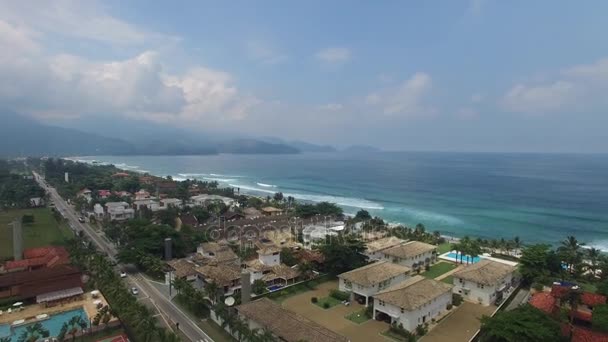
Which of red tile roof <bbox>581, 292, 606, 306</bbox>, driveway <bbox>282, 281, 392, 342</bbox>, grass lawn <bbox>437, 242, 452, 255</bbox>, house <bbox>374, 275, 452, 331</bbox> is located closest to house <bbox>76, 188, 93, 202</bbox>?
driveway <bbox>282, 281, 392, 342</bbox>

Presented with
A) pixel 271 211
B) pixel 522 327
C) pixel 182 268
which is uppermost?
pixel 522 327

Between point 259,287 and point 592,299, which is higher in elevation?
point 592,299

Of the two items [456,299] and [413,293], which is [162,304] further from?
[456,299]

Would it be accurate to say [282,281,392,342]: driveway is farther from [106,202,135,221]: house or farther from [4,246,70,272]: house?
[106,202,135,221]: house

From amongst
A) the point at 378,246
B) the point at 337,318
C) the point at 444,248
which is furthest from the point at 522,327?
the point at 444,248

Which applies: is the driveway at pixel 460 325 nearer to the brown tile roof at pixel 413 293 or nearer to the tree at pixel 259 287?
the brown tile roof at pixel 413 293

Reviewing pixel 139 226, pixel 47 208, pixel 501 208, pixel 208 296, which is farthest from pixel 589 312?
pixel 47 208

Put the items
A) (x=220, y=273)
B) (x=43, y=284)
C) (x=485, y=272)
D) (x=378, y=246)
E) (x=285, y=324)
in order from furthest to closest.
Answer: (x=378, y=246), (x=220, y=273), (x=485, y=272), (x=43, y=284), (x=285, y=324)

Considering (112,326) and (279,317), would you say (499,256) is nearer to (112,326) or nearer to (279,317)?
(279,317)
